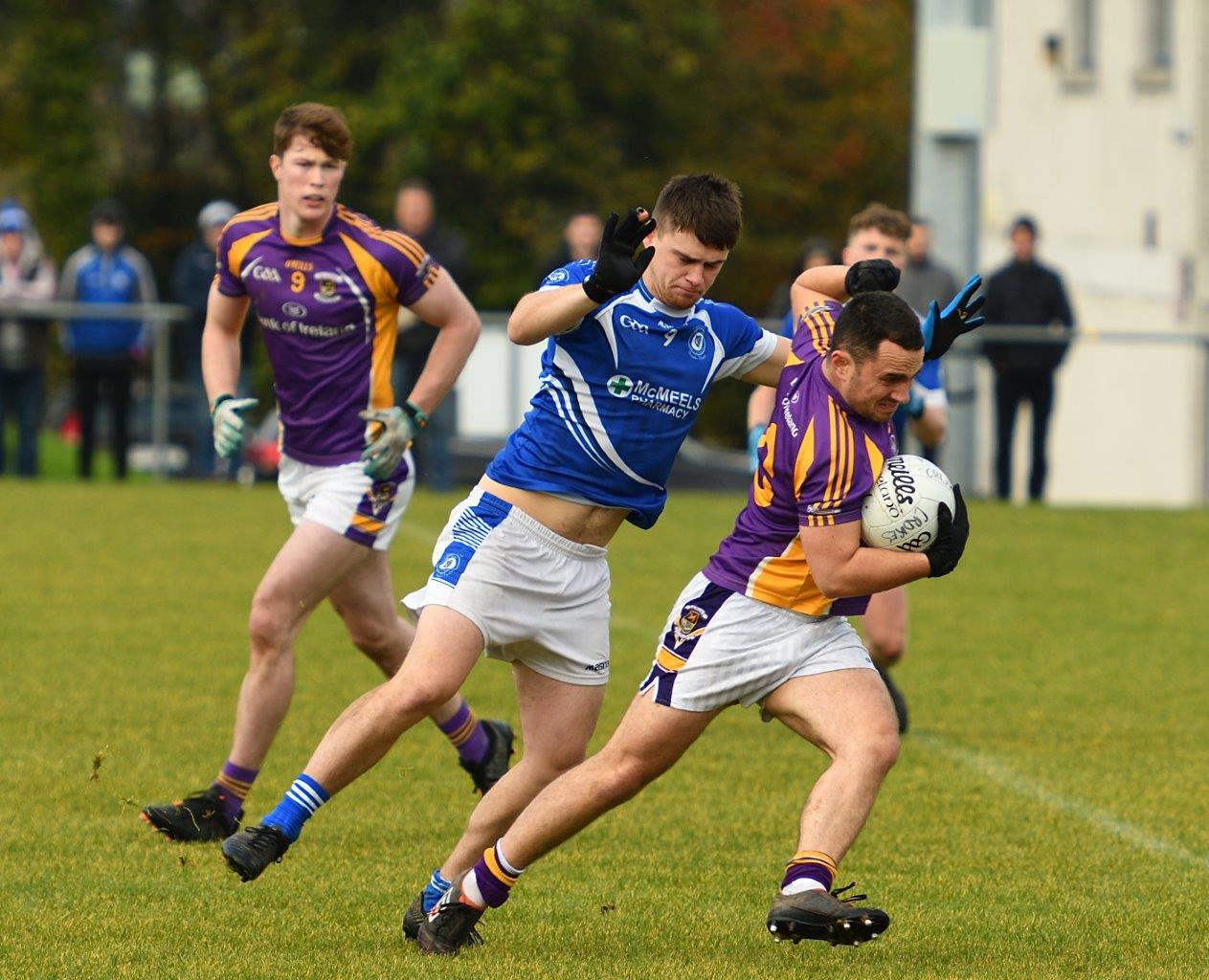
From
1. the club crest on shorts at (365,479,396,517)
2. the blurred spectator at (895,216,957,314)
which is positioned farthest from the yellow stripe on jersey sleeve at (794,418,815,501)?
the blurred spectator at (895,216,957,314)

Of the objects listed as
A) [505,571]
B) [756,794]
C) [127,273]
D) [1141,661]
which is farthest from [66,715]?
[127,273]

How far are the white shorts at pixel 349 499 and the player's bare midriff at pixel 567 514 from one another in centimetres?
132

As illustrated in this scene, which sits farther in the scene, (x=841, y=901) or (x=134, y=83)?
(x=134, y=83)

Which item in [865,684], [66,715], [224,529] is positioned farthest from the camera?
[224,529]

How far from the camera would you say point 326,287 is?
303 inches

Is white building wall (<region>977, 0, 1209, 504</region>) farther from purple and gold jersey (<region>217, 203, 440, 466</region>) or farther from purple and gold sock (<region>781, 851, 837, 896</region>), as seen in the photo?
purple and gold sock (<region>781, 851, 837, 896</region>)

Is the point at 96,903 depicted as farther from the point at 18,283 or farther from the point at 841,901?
the point at 18,283

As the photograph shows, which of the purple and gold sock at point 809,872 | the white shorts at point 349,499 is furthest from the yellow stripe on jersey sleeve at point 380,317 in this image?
the purple and gold sock at point 809,872

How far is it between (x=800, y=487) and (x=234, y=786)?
2502 mm

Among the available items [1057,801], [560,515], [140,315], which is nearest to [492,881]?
[560,515]

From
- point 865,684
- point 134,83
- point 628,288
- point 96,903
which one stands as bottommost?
point 96,903

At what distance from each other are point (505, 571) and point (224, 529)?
11.1m

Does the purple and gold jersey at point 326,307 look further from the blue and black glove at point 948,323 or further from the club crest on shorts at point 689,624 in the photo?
the blue and black glove at point 948,323

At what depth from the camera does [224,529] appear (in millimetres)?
17062
